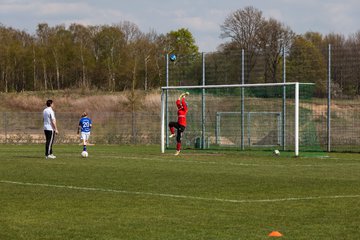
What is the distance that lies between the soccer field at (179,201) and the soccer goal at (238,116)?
11994 mm

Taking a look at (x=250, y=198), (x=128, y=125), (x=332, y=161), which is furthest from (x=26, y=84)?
(x=250, y=198)

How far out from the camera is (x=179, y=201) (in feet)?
47.1

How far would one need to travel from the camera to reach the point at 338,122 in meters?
36.3

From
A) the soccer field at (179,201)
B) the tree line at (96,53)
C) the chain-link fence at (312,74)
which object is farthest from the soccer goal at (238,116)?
the tree line at (96,53)

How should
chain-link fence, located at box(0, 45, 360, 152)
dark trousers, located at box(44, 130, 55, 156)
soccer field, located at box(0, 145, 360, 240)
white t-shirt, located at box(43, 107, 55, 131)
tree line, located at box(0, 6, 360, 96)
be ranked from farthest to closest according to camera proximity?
1. tree line, located at box(0, 6, 360, 96)
2. chain-link fence, located at box(0, 45, 360, 152)
3. white t-shirt, located at box(43, 107, 55, 131)
4. dark trousers, located at box(44, 130, 55, 156)
5. soccer field, located at box(0, 145, 360, 240)

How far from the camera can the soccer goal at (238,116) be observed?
35.8m

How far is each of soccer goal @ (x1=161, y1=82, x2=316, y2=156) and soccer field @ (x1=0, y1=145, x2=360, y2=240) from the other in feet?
39.4

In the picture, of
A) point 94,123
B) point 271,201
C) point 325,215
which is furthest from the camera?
point 94,123

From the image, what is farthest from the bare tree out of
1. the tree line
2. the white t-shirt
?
the white t-shirt

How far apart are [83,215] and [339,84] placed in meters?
25.6

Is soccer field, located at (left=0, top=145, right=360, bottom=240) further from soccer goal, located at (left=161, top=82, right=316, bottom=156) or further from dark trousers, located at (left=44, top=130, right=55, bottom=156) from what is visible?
soccer goal, located at (left=161, top=82, right=316, bottom=156)

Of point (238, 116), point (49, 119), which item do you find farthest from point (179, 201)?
point (238, 116)

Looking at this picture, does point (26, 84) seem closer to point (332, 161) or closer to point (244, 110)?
point (244, 110)

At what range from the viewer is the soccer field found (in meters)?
11.0
